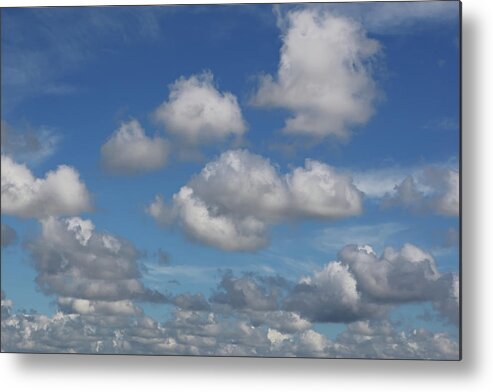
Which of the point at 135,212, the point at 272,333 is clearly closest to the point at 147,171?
the point at 135,212

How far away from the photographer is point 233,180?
8.26 meters

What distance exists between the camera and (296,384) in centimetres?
821

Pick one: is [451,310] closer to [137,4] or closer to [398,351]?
[398,351]

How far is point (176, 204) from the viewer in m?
8.27

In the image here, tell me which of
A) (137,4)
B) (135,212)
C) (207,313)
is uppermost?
(137,4)

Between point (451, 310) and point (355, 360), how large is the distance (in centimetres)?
86

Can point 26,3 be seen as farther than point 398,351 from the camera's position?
Yes

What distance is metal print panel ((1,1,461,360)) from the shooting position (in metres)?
8.05

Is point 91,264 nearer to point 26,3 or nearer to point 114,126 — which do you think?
point 114,126

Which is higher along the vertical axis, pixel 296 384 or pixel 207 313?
pixel 207 313

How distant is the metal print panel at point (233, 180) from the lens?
8.05 m

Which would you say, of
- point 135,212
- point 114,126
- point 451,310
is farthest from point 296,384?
point 114,126

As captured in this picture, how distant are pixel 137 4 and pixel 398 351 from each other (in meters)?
3.49

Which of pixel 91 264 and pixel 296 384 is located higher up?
pixel 91 264
